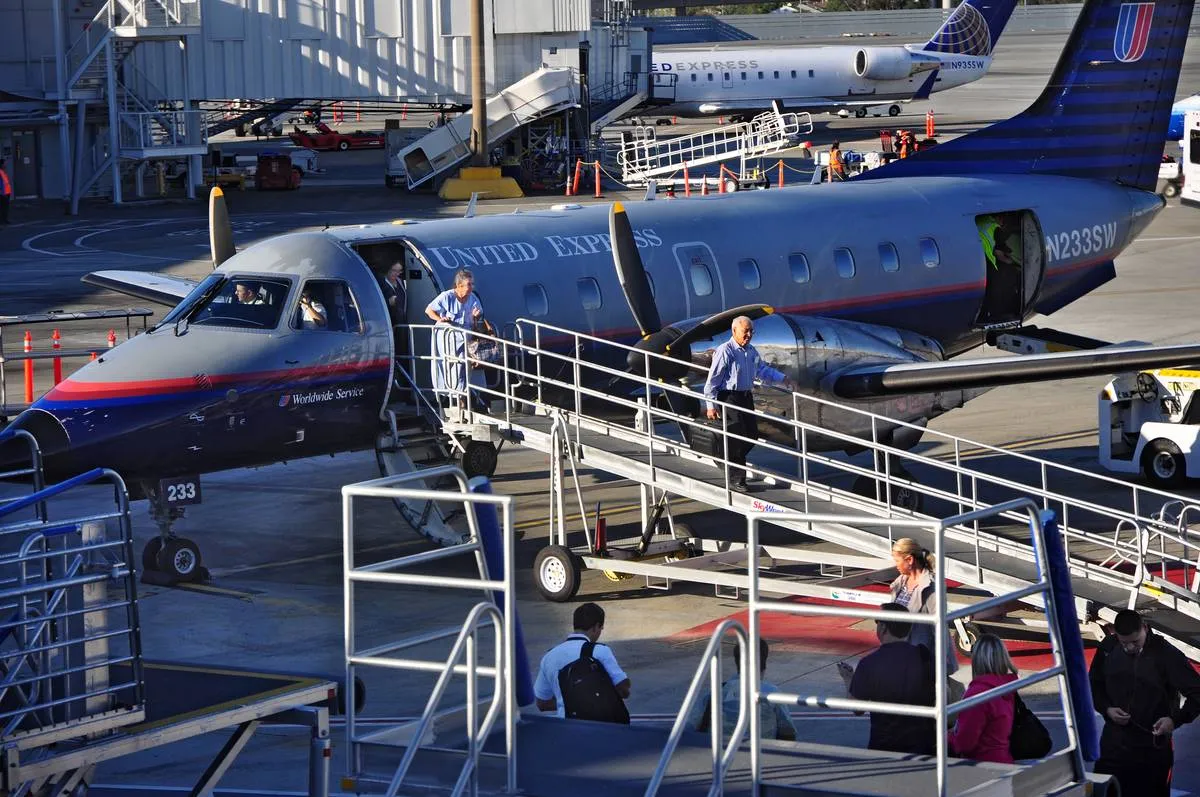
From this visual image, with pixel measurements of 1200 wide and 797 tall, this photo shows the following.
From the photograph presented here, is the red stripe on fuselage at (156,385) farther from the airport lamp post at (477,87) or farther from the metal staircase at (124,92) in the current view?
the airport lamp post at (477,87)

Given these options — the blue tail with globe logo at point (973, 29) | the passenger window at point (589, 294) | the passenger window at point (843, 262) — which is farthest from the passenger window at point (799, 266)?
the blue tail with globe logo at point (973, 29)

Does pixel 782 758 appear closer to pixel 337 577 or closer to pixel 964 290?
pixel 337 577

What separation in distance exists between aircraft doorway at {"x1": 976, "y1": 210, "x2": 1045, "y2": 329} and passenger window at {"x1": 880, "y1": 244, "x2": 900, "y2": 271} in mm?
1945

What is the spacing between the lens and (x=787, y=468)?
2370 centimetres

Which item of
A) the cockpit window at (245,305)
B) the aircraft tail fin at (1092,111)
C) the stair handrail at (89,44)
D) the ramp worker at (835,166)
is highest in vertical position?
the stair handrail at (89,44)

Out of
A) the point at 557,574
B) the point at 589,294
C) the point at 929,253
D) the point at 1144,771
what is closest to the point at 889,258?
the point at 929,253

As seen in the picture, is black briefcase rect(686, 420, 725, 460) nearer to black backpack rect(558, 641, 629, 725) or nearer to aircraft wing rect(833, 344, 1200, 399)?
aircraft wing rect(833, 344, 1200, 399)

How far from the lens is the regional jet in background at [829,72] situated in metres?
76.2

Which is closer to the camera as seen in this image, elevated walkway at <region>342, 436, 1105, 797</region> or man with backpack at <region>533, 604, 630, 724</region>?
elevated walkway at <region>342, 436, 1105, 797</region>

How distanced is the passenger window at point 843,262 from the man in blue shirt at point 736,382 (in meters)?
5.38

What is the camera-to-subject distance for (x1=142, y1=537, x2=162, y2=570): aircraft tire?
18.8 meters

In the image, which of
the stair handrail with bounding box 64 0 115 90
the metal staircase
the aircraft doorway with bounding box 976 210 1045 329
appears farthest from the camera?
the stair handrail with bounding box 64 0 115 90

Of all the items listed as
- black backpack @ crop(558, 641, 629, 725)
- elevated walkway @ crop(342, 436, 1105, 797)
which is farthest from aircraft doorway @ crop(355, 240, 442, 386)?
elevated walkway @ crop(342, 436, 1105, 797)

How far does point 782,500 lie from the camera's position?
1770 cm
